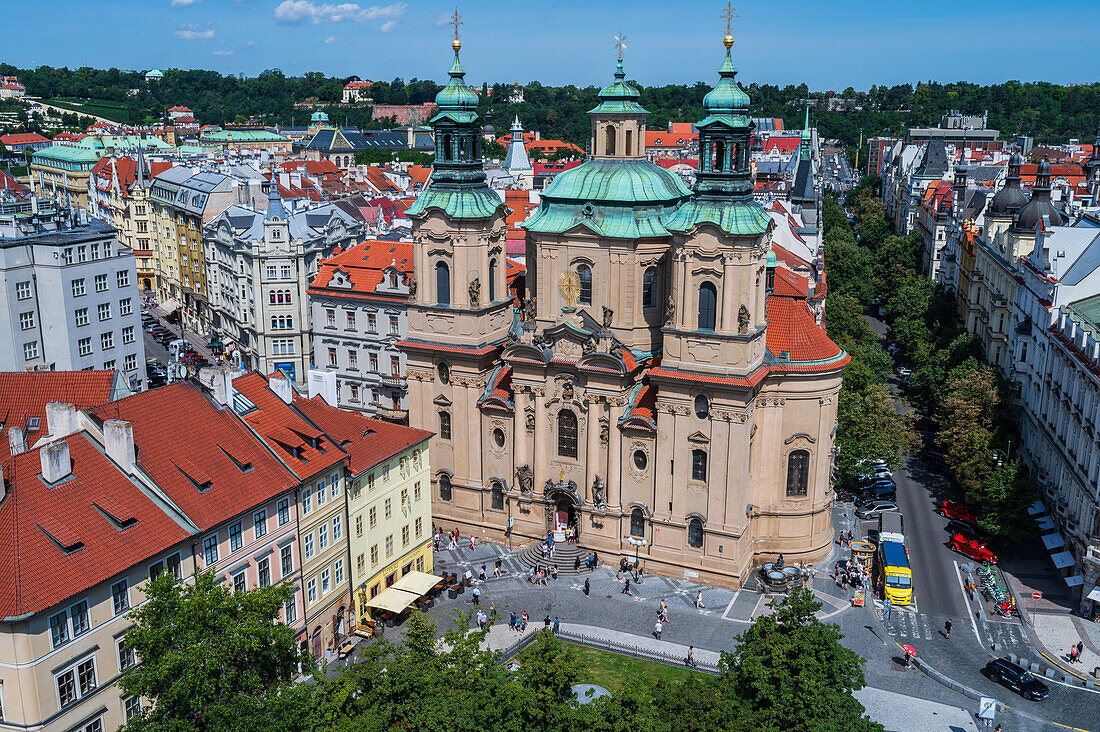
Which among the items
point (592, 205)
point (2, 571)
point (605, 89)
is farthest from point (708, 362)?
point (2, 571)

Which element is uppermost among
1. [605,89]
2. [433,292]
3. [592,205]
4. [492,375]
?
[605,89]

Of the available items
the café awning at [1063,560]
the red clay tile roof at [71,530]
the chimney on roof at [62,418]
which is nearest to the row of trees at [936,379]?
the café awning at [1063,560]

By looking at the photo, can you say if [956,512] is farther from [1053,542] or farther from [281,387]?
[281,387]

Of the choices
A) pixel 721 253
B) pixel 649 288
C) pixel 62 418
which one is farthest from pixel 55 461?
pixel 649 288

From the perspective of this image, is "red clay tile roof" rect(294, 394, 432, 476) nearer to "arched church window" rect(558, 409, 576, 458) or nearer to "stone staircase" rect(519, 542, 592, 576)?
"arched church window" rect(558, 409, 576, 458)

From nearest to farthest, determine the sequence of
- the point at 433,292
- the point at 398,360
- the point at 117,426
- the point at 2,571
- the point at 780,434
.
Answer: the point at 2,571
the point at 117,426
the point at 780,434
the point at 433,292
the point at 398,360

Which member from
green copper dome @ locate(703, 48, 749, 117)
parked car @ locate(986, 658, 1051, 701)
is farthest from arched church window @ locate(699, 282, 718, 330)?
parked car @ locate(986, 658, 1051, 701)

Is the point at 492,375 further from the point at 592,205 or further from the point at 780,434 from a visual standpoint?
the point at 780,434
